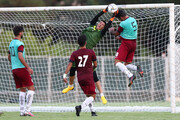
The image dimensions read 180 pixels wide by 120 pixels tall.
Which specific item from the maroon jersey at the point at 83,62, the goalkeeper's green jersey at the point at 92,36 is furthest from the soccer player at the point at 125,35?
the maroon jersey at the point at 83,62

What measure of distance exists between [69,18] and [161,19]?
273 centimetres

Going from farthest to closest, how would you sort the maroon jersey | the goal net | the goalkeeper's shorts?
the goal net, the goalkeeper's shorts, the maroon jersey

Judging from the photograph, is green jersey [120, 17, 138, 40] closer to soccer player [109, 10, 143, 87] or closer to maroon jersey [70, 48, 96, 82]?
soccer player [109, 10, 143, 87]

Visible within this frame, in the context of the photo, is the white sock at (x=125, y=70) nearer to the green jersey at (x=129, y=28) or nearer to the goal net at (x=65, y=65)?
the green jersey at (x=129, y=28)

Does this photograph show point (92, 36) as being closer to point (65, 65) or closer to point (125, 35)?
point (125, 35)

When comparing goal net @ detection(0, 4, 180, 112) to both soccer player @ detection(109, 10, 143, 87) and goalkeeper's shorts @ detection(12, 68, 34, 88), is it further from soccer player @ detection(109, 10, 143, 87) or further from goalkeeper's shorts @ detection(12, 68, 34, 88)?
goalkeeper's shorts @ detection(12, 68, 34, 88)

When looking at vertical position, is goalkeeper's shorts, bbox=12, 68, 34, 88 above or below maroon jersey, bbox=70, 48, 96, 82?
below

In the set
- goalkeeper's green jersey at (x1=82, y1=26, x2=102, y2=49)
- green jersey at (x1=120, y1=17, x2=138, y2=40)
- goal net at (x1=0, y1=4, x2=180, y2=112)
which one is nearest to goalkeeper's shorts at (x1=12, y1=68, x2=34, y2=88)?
goalkeeper's green jersey at (x1=82, y1=26, x2=102, y2=49)

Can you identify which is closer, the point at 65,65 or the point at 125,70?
the point at 125,70

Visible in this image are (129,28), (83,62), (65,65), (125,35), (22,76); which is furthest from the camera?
(65,65)

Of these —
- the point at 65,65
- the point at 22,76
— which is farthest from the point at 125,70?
the point at 65,65

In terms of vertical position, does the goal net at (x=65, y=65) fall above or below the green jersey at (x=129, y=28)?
below

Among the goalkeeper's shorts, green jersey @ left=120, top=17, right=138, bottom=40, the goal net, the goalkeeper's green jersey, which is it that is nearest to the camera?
the goalkeeper's shorts

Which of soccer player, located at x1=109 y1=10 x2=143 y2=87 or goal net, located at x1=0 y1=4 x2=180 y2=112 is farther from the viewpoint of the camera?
goal net, located at x1=0 y1=4 x2=180 y2=112
